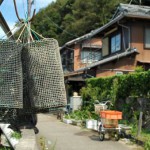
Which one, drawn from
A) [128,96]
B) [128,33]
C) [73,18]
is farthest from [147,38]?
[73,18]

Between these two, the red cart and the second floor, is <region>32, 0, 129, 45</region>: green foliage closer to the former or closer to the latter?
the second floor

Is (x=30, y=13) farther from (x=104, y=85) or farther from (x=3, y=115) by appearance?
(x=104, y=85)

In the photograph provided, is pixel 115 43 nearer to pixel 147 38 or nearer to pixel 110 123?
pixel 147 38

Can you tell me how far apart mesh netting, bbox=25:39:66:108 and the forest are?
40.1 m

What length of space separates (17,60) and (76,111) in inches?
640

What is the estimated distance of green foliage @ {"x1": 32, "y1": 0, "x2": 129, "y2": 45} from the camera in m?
48.9

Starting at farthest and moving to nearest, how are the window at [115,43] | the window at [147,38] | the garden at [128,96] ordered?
the window at [115,43]
the window at [147,38]
the garden at [128,96]

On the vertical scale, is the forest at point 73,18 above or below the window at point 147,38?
above

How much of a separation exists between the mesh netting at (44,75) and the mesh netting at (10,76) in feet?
0.63

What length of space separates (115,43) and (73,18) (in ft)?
87.2

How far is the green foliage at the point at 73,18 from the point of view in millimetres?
48938

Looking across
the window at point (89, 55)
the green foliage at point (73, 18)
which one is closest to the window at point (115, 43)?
the window at point (89, 55)

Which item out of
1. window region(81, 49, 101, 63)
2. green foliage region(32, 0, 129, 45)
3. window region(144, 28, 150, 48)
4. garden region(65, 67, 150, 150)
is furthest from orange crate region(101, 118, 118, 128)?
green foliage region(32, 0, 129, 45)

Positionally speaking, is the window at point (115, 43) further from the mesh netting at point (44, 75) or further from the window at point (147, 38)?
the mesh netting at point (44, 75)
